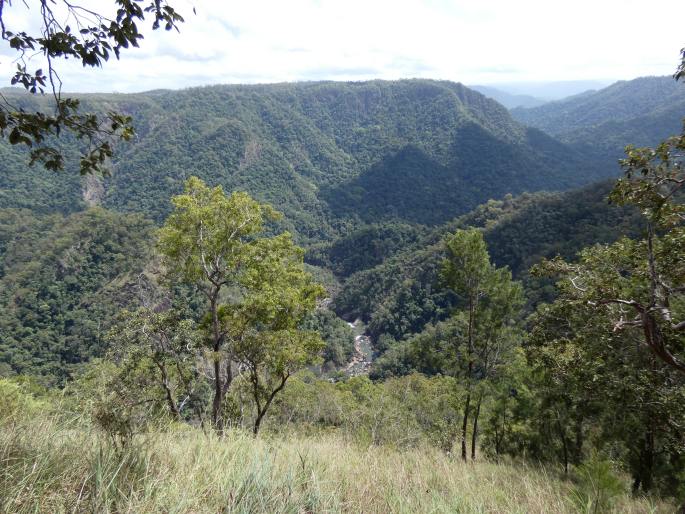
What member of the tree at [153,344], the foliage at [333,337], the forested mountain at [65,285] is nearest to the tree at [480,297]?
the tree at [153,344]

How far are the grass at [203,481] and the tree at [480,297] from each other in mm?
7957

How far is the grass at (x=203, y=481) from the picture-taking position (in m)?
1.91

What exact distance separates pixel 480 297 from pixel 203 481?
34.6ft

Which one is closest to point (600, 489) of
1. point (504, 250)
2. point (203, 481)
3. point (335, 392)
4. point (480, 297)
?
point (203, 481)

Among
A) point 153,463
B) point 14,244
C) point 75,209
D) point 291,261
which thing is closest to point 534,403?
point 291,261

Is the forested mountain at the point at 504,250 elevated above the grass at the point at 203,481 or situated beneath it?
situated beneath

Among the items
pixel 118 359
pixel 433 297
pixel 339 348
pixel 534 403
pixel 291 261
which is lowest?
pixel 339 348

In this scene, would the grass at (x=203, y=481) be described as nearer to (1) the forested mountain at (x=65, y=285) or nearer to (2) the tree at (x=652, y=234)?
(2) the tree at (x=652, y=234)

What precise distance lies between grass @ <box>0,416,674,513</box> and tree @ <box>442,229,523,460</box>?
7.96m

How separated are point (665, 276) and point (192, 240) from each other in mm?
7615

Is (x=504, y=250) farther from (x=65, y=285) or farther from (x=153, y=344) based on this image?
(x=65, y=285)

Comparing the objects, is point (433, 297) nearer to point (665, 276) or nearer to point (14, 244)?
point (665, 276)

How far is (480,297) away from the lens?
38.2ft

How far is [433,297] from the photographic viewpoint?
81562 mm
